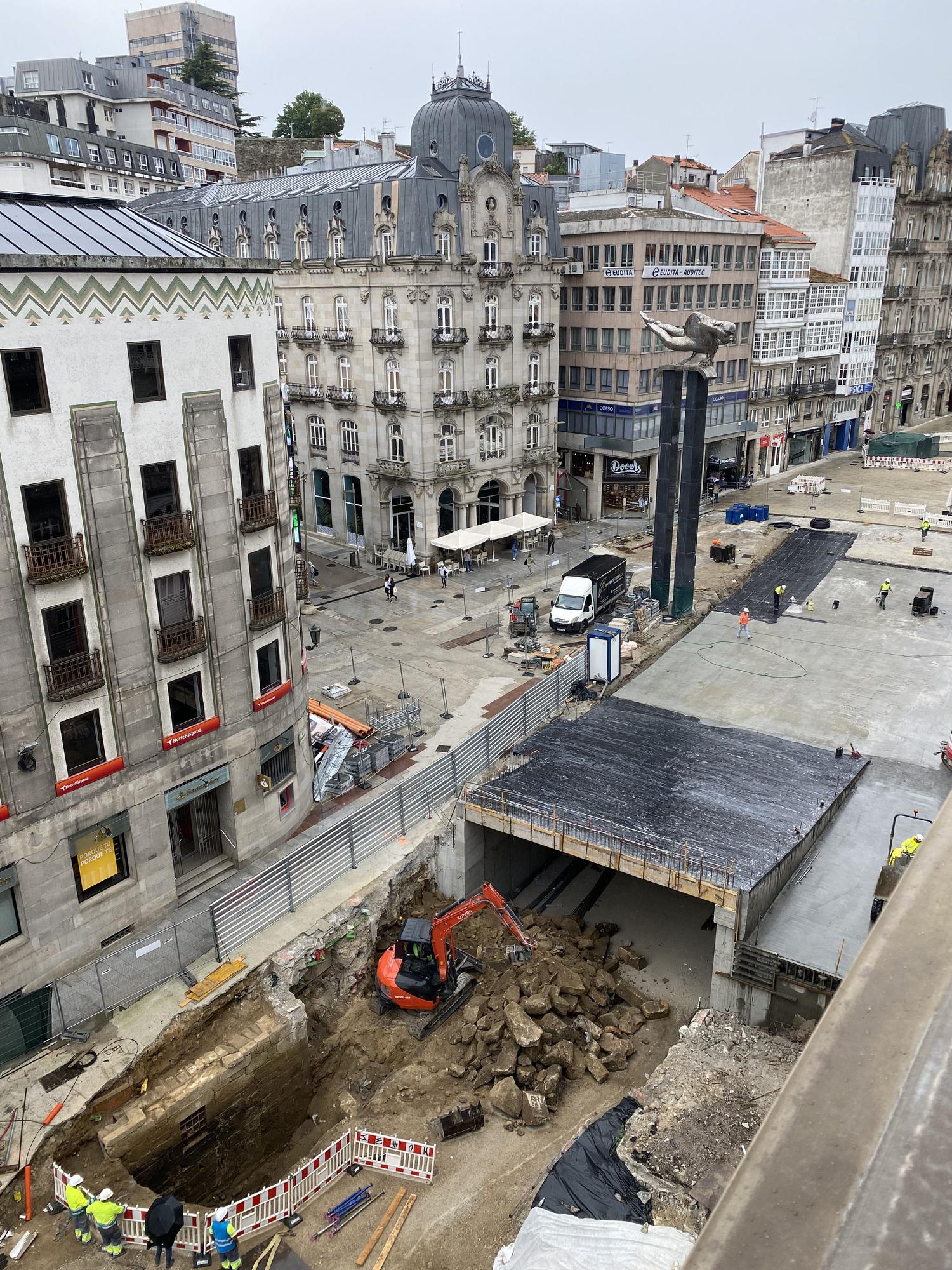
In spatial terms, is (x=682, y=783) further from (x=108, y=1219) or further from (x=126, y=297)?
(x=126, y=297)

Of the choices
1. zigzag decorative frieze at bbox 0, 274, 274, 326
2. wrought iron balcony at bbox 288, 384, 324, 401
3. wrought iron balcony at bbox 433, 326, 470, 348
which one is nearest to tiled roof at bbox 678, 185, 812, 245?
wrought iron balcony at bbox 433, 326, 470, 348

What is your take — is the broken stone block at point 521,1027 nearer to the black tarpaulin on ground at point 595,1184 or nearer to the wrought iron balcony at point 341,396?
the black tarpaulin on ground at point 595,1184

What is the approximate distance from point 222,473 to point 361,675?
58.9 ft

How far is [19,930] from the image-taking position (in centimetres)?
2359

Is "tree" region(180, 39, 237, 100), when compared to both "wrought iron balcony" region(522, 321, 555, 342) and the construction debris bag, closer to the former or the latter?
"wrought iron balcony" region(522, 321, 555, 342)

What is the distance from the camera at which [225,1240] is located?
18.4 metres

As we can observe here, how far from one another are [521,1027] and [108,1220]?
11414mm

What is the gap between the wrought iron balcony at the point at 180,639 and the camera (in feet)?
83.7

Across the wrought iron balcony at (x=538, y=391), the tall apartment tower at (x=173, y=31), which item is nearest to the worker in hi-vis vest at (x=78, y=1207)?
Result: the wrought iron balcony at (x=538, y=391)

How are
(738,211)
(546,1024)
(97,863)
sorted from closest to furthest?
(97,863) < (546,1024) < (738,211)

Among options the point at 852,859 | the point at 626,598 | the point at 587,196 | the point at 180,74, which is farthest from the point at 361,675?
the point at 180,74

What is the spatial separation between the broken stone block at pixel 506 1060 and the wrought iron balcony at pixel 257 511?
1676 centimetres

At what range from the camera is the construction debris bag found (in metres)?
16.9

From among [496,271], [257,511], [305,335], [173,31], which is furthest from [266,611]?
[173,31]
